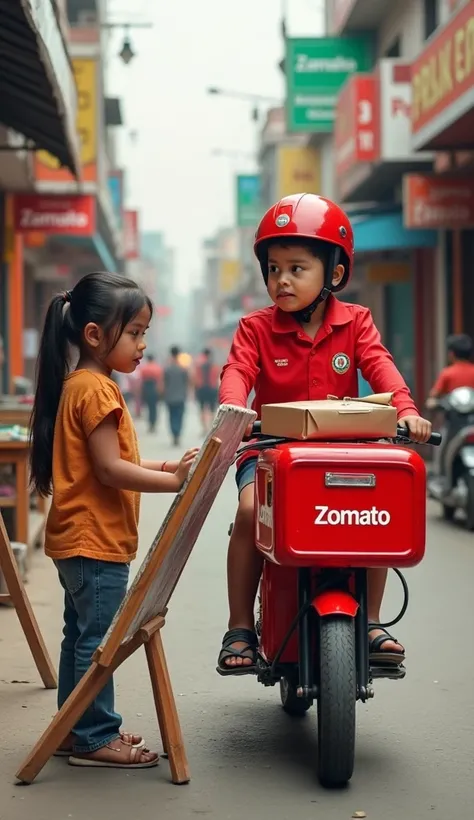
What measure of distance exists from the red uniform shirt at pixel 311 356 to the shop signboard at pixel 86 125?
17.1 meters

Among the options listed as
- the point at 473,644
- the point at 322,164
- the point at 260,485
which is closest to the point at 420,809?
the point at 260,485

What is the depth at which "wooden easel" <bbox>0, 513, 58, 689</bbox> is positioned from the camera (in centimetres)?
570

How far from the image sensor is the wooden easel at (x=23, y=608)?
570 cm

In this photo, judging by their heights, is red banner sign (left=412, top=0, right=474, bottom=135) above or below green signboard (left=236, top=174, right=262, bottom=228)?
below

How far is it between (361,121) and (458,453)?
31.6 ft

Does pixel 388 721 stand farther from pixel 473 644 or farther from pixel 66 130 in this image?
pixel 66 130

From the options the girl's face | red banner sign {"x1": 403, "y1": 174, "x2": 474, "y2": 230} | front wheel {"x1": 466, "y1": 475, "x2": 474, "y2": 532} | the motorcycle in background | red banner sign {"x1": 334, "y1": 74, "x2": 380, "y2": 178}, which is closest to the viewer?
the girl's face

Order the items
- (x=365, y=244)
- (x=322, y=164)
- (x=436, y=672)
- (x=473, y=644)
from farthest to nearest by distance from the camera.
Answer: (x=322, y=164) < (x=365, y=244) < (x=473, y=644) < (x=436, y=672)

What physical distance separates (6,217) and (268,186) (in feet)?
128

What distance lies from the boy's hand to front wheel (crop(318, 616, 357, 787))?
2.11 feet

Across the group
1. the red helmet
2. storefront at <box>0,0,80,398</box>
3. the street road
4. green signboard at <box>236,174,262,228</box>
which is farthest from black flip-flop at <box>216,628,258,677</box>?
green signboard at <box>236,174,262,228</box>

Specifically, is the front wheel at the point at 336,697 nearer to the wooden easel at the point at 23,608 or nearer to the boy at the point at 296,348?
the boy at the point at 296,348

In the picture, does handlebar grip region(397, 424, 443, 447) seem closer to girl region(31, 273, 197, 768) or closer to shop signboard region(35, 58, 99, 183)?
girl region(31, 273, 197, 768)

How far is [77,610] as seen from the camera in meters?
4.68
